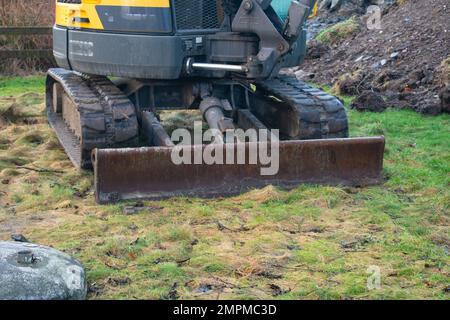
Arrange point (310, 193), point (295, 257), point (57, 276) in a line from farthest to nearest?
point (310, 193), point (295, 257), point (57, 276)

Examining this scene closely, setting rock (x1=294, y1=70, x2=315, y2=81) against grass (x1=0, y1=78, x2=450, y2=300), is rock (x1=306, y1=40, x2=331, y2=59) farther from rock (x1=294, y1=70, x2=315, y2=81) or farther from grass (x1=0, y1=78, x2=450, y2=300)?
grass (x1=0, y1=78, x2=450, y2=300)

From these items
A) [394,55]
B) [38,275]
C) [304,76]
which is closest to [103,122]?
[38,275]

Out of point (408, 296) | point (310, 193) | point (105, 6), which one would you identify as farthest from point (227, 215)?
point (105, 6)

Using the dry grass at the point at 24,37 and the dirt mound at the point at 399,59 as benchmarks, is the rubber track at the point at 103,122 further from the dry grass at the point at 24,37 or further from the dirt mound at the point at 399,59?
the dry grass at the point at 24,37

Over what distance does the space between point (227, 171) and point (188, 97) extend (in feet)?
4.80

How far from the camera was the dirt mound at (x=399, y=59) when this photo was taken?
1009 centimetres

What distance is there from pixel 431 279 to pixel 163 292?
1497 mm

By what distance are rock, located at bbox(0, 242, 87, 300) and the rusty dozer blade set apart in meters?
1.65

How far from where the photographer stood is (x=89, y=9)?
22.7ft

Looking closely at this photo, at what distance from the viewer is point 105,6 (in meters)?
6.81

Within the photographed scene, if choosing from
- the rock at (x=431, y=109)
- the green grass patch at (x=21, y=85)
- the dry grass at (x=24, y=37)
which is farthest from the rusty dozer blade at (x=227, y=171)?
the dry grass at (x=24, y=37)

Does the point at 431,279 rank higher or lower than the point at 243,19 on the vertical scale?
lower

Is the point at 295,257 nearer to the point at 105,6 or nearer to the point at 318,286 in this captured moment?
the point at 318,286

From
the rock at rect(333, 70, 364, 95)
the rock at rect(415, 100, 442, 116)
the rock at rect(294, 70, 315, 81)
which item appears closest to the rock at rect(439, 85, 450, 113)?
the rock at rect(415, 100, 442, 116)
